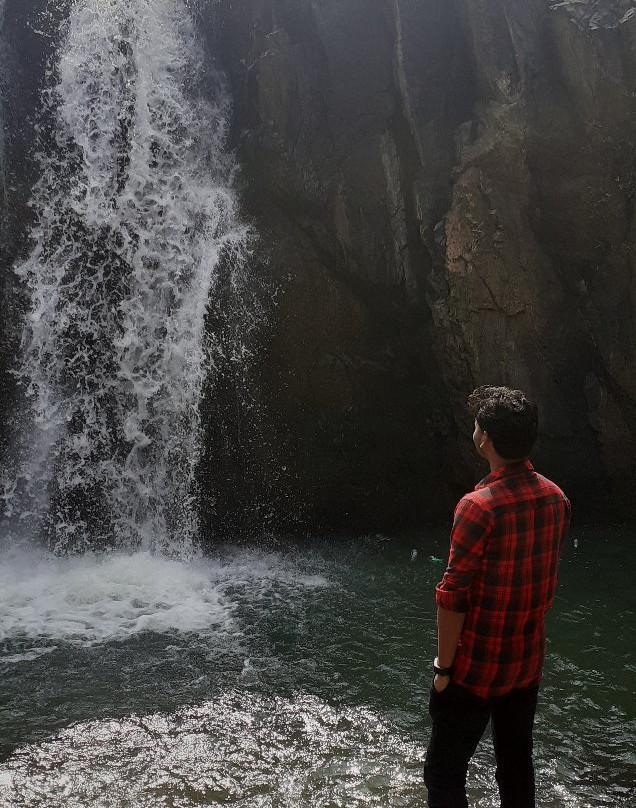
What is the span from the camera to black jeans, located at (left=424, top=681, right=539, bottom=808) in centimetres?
212

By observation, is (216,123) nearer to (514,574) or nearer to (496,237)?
(496,237)

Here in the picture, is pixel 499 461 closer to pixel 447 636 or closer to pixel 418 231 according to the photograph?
pixel 447 636

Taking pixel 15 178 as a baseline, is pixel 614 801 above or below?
below

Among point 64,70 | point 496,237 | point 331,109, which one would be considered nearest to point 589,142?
point 496,237

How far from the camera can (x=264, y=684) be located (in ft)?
13.5

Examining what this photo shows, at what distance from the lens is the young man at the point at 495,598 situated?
2.05 m

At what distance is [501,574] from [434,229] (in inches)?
227

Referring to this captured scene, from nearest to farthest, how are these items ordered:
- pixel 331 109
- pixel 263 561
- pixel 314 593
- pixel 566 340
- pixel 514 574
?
pixel 514 574, pixel 314 593, pixel 263 561, pixel 566 340, pixel 331 109

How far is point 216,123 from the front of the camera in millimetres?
8172

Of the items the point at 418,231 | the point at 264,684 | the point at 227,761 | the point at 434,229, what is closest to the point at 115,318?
the point at 418,231

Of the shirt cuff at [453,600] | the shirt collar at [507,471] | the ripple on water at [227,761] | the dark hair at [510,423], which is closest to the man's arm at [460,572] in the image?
the shirt cuff at [453,600]

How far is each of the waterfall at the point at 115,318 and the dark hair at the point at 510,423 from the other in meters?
5.49

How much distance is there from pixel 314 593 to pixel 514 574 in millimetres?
3879

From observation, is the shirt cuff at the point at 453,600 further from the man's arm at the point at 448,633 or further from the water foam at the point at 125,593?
the water foam at the point at 125,593
